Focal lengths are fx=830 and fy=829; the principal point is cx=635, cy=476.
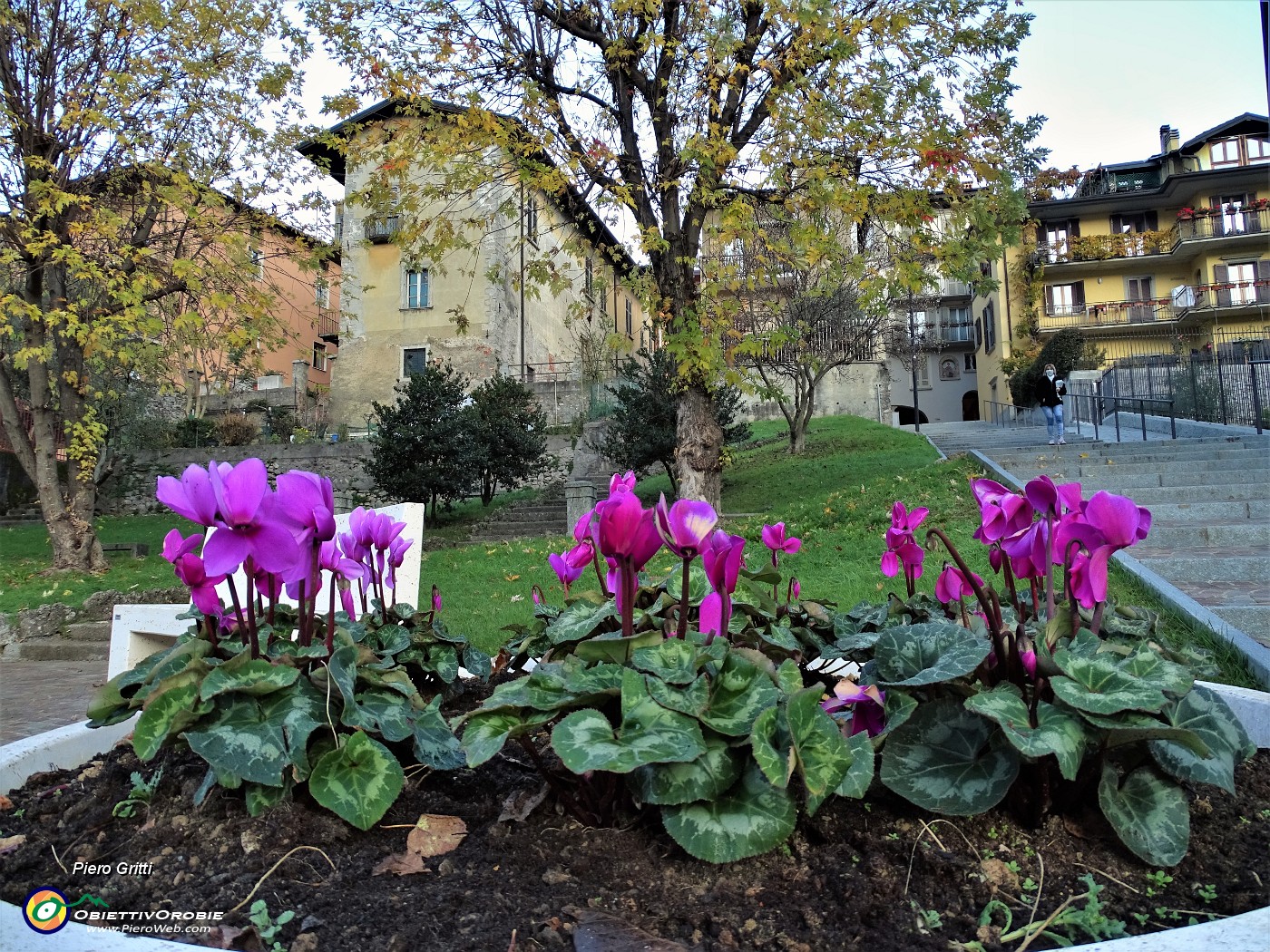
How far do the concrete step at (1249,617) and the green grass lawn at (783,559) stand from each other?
38 cm

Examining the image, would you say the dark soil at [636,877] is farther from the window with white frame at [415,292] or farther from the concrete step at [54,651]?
the window with white frame at [415,292]

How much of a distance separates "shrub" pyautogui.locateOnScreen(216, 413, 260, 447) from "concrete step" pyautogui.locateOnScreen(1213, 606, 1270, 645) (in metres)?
23.1

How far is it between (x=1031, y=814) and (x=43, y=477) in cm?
1341

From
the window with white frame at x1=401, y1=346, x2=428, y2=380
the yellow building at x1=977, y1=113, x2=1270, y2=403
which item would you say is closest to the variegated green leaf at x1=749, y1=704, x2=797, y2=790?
the window with white frame at x1=401, y1=346, x2=428, y2=380

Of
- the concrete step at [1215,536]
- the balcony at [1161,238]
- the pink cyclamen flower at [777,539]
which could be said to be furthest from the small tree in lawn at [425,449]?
the balcony at [1161,238]

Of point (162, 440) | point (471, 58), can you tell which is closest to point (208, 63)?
point (471, 58)

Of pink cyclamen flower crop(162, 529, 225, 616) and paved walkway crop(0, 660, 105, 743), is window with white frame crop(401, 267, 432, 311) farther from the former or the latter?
pink cyclamen flower crop(162, 529, 225, 616)

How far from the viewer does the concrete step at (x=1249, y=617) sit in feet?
15.4

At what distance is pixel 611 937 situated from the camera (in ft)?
3.45

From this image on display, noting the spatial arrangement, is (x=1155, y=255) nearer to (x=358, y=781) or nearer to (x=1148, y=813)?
(x=1148, y=813)

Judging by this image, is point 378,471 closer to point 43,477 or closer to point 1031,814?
point 43,477

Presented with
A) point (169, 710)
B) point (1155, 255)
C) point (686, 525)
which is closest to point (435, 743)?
point (169, 710)

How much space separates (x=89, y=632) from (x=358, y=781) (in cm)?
900

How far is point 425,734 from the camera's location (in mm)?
1549
